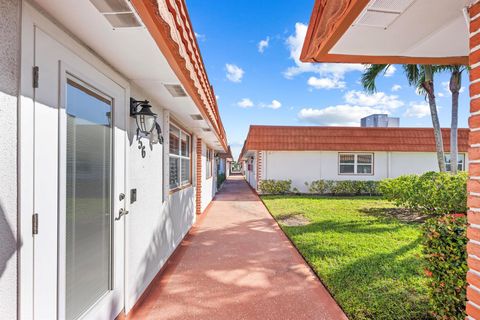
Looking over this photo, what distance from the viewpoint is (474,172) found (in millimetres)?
1504

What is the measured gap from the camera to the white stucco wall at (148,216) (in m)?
2.94

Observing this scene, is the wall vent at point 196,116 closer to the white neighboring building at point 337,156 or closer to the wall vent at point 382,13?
the wall vent at point 382,13

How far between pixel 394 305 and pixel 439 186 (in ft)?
19.3

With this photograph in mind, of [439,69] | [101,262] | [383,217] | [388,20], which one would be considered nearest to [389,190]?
[383,217]

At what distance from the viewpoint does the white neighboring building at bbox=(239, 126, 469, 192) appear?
14008 mm

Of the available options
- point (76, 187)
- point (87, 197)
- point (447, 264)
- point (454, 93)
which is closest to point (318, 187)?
point (454, 93)

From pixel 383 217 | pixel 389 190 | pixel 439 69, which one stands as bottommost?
pixel 383 217

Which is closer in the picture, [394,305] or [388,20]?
[388,20]

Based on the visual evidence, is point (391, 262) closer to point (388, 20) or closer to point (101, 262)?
point (388, 20)

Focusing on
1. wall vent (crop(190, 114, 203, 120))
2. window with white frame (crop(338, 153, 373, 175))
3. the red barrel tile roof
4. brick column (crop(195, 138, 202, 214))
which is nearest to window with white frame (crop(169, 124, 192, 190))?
wall vent (crop(190, 114, 203, 120))

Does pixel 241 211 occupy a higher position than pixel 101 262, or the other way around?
pixel 101 262

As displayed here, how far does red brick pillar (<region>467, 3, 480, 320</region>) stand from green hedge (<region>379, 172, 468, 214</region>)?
22.6 feet

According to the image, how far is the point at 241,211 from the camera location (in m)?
9.11

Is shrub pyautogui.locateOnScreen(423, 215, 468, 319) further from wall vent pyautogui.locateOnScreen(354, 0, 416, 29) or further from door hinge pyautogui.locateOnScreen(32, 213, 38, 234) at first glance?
door hinge pyautogui.locateOnScreen(32, 213, 38, 234)
